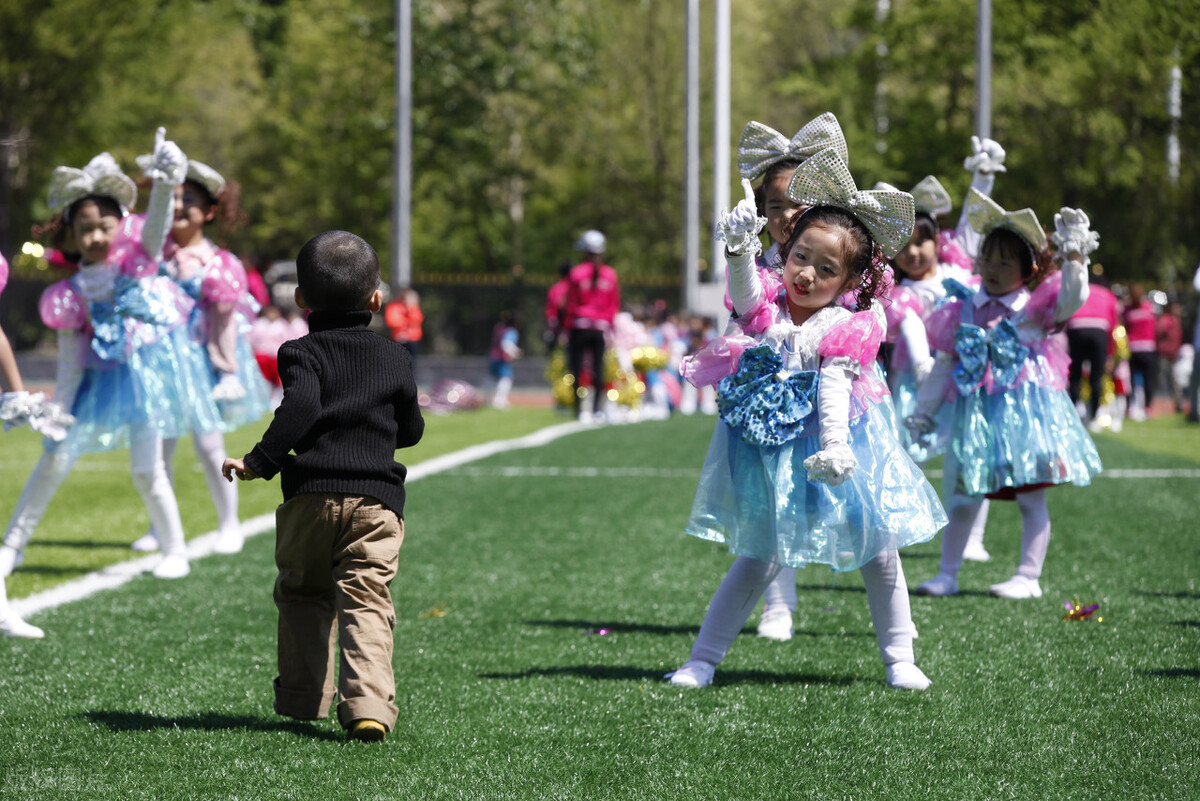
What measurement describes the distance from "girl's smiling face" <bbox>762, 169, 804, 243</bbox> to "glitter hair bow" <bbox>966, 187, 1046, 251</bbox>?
46.9 inches

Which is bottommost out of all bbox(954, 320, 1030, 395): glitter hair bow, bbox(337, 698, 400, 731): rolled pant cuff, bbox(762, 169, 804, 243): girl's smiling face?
bbox(337, 698, 400, 731): rolled pant cuff

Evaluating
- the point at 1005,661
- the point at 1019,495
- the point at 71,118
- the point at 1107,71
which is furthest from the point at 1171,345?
the point at 71,118

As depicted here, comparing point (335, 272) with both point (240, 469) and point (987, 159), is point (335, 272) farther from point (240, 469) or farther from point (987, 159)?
point (987, 159)

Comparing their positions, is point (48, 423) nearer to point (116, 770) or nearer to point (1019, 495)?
point (116, 770)

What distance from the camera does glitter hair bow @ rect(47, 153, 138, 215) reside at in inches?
240

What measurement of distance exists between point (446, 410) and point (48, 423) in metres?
14.9

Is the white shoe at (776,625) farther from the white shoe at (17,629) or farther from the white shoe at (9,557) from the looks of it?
the white shoe at (9,557)

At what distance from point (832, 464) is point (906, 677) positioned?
87 centimetres

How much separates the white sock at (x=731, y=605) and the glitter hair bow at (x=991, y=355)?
179 cm

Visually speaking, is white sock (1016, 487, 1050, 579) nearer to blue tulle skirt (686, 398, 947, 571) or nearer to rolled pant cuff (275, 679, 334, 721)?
blue tulle skirt (686, 398, 947, 571)

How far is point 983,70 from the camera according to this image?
2117 cm

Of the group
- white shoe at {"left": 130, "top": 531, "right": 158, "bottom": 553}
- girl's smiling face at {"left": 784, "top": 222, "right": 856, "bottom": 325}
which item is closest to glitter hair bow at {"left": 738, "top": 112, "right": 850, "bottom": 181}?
girl's smiling face at {"left": 784, "top": 222, "right": 856, "bottom": 325}

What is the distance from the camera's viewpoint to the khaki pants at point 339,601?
12.2 ft

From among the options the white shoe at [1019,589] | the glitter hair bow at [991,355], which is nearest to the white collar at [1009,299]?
the glitter hair bow at [991,355]
